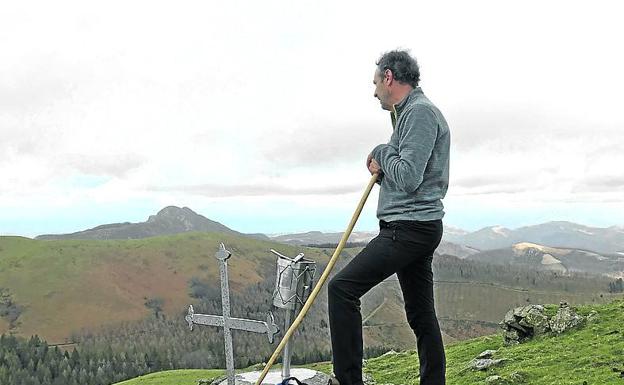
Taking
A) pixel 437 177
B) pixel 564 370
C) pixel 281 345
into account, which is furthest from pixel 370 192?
pixel 564 370

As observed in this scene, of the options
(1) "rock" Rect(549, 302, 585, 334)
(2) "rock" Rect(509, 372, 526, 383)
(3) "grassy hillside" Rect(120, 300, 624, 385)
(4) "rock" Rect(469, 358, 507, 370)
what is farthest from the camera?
(1) "rock" Rect(549, 302, 585, 334)

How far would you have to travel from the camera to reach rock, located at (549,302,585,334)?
24.7m

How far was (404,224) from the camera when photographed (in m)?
5.26

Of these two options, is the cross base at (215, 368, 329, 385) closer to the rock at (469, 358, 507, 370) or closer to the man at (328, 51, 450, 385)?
the man at (328, 51, 450, 385)

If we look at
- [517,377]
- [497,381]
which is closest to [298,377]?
[497,381]

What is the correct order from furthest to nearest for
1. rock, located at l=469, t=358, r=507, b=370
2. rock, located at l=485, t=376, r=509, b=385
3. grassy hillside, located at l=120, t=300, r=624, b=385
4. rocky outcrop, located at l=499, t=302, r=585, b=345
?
rocky outcrop, located at l=499, t=302, r=585, b=345, rock, located at l=469, t=358, r=507, b=370, rock, located at l=485, t=376, r=509, b=385, grassy hillside, located at l=120, t=300, r=624, b=385

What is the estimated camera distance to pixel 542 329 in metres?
25.0

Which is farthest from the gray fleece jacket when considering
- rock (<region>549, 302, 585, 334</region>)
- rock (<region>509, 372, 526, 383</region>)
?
rock (<region>549, 302, 585, 334</region>)

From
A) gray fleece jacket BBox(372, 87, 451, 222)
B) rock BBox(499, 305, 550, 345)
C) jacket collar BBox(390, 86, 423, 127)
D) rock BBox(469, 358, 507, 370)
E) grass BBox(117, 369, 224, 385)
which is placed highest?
jacket collar BBox(390, 86, 423, 127)

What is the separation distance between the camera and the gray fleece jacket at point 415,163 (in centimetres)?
514

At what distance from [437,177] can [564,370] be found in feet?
44.9

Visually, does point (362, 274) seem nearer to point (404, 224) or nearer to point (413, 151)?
point (404, 224)

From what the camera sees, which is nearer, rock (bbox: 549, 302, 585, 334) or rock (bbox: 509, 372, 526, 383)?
rock (bbox: 509, 372, 526, 383)

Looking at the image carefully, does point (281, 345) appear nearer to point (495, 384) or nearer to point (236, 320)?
point (236, 320)
